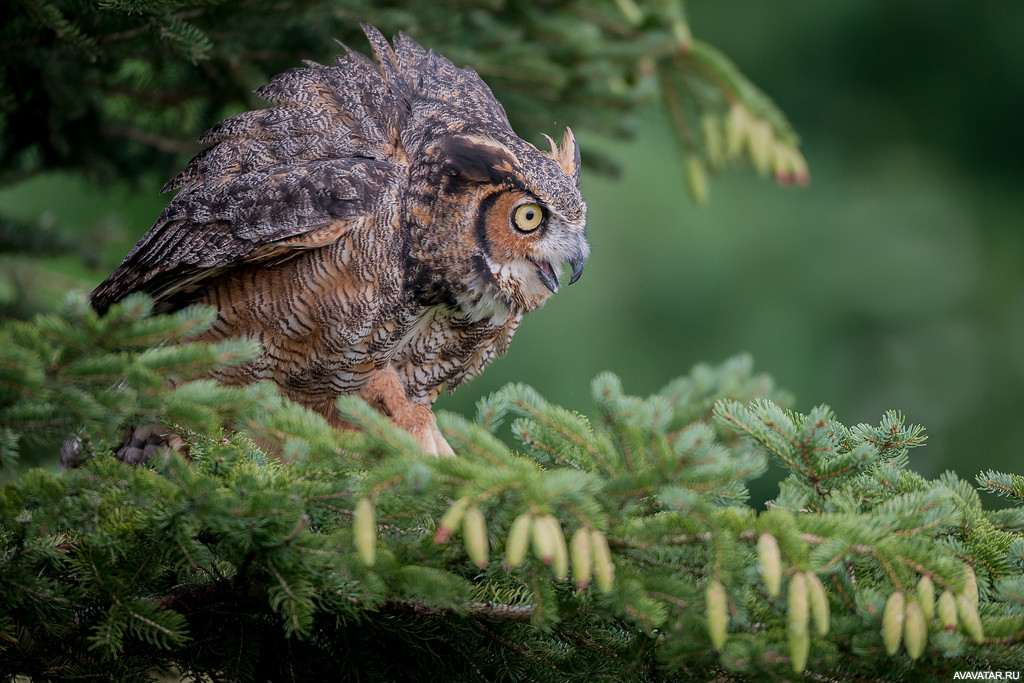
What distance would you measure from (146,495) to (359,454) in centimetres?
38

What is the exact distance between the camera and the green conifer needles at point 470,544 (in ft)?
4.19

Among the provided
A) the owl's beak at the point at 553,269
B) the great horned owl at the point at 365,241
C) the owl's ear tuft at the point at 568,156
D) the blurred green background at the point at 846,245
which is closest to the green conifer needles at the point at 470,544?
the great horned owl at the point at 365,241

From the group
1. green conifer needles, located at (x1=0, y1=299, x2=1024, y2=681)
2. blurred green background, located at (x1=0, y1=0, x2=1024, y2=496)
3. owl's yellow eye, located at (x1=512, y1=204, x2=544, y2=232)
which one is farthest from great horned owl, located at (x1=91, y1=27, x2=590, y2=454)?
blurred green background, located at (x1=0, y1=0, x2=1024, y2=496)

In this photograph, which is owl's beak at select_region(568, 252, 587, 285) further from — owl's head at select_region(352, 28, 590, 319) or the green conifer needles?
the green conifer needles

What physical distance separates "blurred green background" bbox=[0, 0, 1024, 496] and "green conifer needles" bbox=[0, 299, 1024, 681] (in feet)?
16.1

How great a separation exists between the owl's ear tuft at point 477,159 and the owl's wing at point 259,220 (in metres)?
0.16

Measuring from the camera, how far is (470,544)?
1.19 m

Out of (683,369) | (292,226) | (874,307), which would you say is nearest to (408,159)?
(292,226)

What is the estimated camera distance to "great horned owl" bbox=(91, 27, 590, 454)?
86.7 inches

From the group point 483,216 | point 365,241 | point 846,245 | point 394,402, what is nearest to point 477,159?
point 483,216

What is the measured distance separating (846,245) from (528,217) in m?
6.58

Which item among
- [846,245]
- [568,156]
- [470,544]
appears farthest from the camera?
[846,245]

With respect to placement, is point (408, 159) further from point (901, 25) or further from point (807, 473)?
point (901, 25)

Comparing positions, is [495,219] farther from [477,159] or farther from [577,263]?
[577,263]
